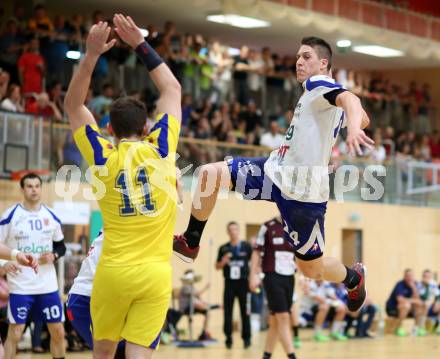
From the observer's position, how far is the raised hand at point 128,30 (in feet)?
18.5

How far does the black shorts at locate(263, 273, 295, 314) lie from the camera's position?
13.5 m

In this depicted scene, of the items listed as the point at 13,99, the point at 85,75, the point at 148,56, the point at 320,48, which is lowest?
the point at 85,75

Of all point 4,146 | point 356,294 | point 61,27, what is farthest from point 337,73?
point 356,294

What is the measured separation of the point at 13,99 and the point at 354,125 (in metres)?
11.6

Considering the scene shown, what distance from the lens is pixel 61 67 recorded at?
741 inches

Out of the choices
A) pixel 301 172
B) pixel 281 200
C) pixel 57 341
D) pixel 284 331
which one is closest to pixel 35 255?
pixel 57 341

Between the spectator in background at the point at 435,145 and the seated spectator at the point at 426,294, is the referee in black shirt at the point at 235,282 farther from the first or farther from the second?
the spectator in background at the point at 435,145

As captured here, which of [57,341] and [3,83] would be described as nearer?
[57,341]

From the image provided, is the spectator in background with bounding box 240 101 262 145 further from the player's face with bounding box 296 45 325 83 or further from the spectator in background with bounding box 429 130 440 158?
the player's face with bounding box 296 45 325 83

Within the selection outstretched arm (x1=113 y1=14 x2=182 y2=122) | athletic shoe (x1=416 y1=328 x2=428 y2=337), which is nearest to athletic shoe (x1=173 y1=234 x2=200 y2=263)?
outstretched arm (x1=113 y1=14 x2=182 y2=122)

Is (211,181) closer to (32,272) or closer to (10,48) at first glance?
(32,272)

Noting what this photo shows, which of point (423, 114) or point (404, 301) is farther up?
point (423, 114)

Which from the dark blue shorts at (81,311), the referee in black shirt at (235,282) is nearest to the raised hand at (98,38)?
the dark blue shorts at (81,311)

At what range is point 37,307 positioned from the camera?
37.1 feet
